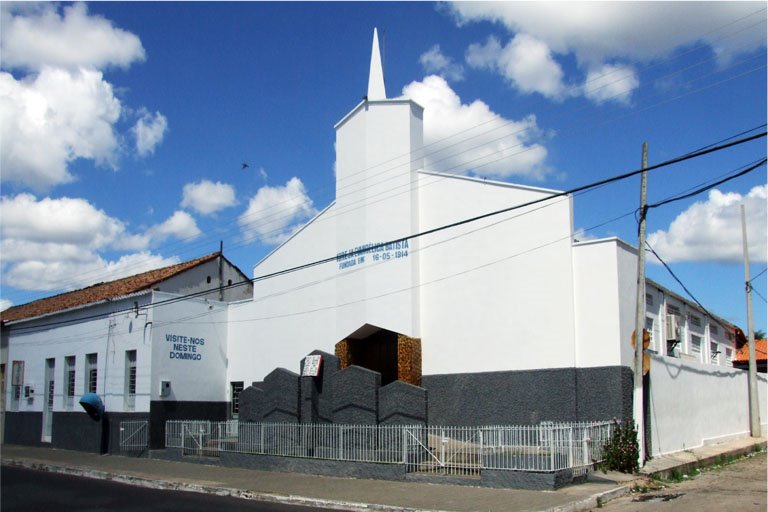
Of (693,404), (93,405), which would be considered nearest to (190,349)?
(93,405)

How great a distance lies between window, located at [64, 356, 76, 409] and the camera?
2967cm

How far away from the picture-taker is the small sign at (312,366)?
21.8 meters

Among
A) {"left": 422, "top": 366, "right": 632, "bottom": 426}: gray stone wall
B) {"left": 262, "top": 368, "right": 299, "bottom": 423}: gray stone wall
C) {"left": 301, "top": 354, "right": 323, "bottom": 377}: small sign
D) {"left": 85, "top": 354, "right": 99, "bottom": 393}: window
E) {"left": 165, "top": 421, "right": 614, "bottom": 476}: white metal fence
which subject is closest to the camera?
{"left": 165, "top": 421, "right": 614, "bottom": 476}: white metal fence

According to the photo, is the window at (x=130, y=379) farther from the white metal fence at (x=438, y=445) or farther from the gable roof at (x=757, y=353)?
the gable roof at (x=757, y=353)

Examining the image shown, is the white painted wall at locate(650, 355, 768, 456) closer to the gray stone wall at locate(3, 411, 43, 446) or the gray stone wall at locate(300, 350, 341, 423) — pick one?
the gray stone wall at locate(300, 350, 341, 423)

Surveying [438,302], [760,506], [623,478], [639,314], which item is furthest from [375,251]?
[760,506]

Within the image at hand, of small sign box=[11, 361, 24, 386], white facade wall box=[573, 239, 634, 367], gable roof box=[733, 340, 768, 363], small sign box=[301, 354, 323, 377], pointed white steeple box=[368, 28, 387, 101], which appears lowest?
small sign box=[11, 361, 24, 386]

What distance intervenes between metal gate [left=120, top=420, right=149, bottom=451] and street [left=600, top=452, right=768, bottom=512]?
16.5 m

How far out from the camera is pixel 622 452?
16.6m

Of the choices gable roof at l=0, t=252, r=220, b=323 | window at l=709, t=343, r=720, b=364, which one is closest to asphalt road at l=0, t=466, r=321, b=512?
gable roof at l=0, t=252, r=220, b=323

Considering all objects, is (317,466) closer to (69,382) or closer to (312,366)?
(312,366)

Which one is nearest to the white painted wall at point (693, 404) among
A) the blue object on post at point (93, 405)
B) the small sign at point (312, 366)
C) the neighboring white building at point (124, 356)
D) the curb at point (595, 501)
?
the curb at point (595, 501)

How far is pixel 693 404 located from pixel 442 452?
32.6 feet

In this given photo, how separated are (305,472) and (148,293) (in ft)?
33.5
